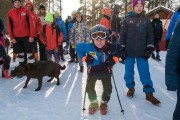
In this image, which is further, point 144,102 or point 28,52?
point 28,52

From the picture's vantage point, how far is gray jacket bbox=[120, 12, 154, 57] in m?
5.11

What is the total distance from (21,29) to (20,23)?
0.16 metres

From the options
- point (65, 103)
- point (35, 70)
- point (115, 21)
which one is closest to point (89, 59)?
Answer: point (65, 103)

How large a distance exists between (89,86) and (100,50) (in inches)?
27.4

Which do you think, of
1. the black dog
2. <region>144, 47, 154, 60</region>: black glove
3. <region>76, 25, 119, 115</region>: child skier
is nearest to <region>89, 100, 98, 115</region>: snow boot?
<region>76, 25, 119, 115</region>: child skier

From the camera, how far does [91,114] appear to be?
452cm

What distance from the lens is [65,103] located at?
202 inches

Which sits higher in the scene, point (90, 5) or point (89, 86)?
point (90, 5)

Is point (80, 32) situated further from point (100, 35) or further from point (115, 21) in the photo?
point (100, 35)

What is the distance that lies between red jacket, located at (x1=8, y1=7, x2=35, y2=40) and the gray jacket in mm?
2746

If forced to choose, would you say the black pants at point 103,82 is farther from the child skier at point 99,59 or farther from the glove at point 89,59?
the glove at point 89,59

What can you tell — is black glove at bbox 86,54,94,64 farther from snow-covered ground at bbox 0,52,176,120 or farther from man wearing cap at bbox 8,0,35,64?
man wearing cap at bbox 8,0,35,64

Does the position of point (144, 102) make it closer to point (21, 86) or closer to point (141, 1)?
point (141, 1)

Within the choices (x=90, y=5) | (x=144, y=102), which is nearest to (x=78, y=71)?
(x=144, y=102)
